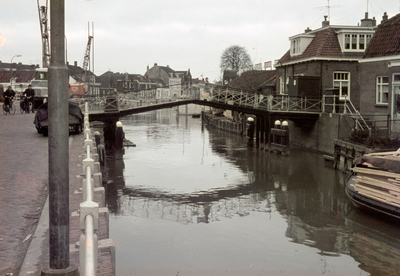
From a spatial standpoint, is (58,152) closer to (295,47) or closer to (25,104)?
(25,104)

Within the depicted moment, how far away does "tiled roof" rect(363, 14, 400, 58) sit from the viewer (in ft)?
71.2

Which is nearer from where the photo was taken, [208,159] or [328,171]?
[328,171]

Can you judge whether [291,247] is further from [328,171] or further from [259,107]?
[259,107]

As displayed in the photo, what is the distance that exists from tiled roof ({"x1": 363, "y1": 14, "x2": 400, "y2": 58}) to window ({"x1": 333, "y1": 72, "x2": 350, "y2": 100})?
588cm

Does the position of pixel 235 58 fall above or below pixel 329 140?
above

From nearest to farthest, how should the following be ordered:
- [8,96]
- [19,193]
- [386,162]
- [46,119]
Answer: [19,193] < [386,162] < [46,119] < [8,96]

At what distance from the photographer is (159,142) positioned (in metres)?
35.1

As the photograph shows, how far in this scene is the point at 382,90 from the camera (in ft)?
76.8

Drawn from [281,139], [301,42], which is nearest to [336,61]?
[301,42]

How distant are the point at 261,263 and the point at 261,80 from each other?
38550 millimetres

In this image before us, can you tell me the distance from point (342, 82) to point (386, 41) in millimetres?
7695

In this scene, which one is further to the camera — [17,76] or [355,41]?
[17,76]

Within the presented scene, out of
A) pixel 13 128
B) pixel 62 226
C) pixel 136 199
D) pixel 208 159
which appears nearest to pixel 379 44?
pixel 208 159

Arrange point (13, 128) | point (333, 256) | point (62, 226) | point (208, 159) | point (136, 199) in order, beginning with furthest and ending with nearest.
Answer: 1. point (208, 159)
2. point (13, 128)
3. point (136, 199)
4. point (333, 256)
5. point (62, 226)
